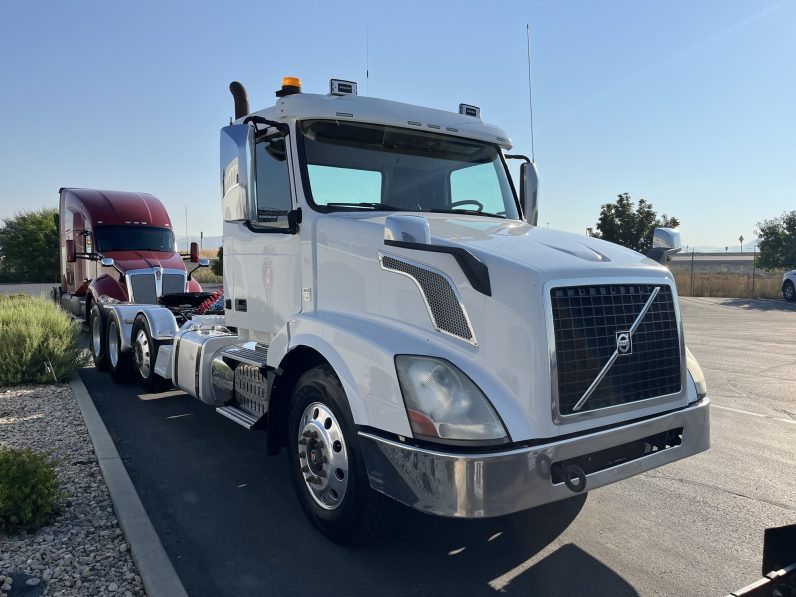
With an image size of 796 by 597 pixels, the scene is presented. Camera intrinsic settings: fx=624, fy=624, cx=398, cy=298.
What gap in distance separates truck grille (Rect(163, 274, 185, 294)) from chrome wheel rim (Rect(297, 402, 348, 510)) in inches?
368

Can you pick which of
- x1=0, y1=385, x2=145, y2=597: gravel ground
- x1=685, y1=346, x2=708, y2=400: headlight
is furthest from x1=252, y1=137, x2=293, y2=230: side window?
x1=685, y1=346, x2=708, y2=400: headlight

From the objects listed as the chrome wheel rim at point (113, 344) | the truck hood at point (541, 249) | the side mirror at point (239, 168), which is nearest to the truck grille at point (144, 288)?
the chrome wheel rim at point (113, 344)

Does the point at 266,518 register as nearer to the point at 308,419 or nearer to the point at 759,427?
the point at 308,419

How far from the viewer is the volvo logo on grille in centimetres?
334

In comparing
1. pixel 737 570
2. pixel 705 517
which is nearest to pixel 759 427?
pixel 705 517

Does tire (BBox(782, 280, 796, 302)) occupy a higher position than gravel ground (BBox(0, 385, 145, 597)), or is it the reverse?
tire (BBox(782, 280, 796, 302))

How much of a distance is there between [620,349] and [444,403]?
104 cm

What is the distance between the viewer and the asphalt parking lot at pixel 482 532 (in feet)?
10.9

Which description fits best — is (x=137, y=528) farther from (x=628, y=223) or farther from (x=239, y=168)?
(x=628, y=223)

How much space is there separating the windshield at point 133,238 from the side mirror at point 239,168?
33.3ft

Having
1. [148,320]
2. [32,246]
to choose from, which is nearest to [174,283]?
[148,320]

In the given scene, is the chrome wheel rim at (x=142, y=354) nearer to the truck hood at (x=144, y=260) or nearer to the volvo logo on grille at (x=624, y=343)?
the truck hood at (x=144, y=260)

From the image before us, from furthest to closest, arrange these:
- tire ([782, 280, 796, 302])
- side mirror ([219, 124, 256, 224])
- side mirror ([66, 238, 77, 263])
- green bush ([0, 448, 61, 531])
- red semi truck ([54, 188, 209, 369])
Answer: tire ([782, 280, 796, 302]) → side mirror ([66, 238, 77, 263]) → red semi truck ([54, 188, 209, 369]) → side mirror ([219, 124, 256, 224]) → green bush ([0, 448, 61, 531])

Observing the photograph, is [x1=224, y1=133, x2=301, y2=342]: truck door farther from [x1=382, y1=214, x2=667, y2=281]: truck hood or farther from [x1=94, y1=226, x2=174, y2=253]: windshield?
[x1=94, y1=226, x2=174, y2=253]: windshield
